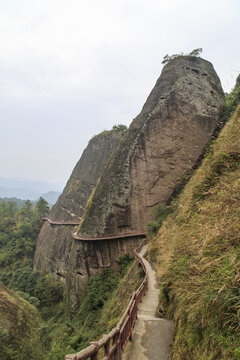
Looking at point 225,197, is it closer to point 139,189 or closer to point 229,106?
point 139,189

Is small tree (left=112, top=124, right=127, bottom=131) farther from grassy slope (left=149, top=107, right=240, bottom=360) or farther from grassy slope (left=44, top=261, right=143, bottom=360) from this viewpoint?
grassy slope (left=149, top=107, right=240, bottom=360)

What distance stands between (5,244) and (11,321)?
3195cm

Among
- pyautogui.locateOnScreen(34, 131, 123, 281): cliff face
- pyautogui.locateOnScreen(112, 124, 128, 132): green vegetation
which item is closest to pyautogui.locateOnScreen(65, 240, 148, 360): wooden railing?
pyautogui.locateOnScreen(34, 131, 123, 281): cliff face

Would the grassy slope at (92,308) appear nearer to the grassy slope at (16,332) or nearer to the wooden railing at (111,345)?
the grassy slope at (16,332)

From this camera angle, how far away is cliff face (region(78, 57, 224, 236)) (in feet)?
65.3

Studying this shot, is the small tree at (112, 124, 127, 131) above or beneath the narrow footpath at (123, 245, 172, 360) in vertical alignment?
above

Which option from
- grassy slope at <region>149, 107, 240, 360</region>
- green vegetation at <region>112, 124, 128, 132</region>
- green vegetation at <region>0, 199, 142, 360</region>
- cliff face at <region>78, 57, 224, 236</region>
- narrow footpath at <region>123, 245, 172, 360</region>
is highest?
green vegetation at <region>112, 124, 128, 132</region>

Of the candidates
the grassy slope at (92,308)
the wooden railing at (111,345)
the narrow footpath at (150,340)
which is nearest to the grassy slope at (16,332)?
the grassy slope at (92,308)

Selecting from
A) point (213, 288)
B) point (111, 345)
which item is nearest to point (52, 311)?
point (111, 345)

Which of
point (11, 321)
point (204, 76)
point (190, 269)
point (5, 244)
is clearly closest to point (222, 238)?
point (190, 269)

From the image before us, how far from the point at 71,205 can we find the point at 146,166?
1851 centimetres

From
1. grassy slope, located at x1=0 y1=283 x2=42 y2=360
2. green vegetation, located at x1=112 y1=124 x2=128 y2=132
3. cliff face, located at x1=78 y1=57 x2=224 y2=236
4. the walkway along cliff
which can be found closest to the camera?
grassy slope, located at x1=0 y1=283 x2=42 y2=360

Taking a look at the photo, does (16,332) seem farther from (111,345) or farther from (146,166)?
(146,166)

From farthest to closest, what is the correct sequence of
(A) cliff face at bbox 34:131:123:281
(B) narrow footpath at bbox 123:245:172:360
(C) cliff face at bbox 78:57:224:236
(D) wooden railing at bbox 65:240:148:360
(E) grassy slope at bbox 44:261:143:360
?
(A) cliff face at bbox 34:131:123:281 → (C) cliff face at bbox 78:57:224:236 → (E) grassy slope at bbox 44:261:143:360 → (B) narrow footpath at bbox 123:245:172:360 → (D) wooden railing at bbox 65:240:148:360
